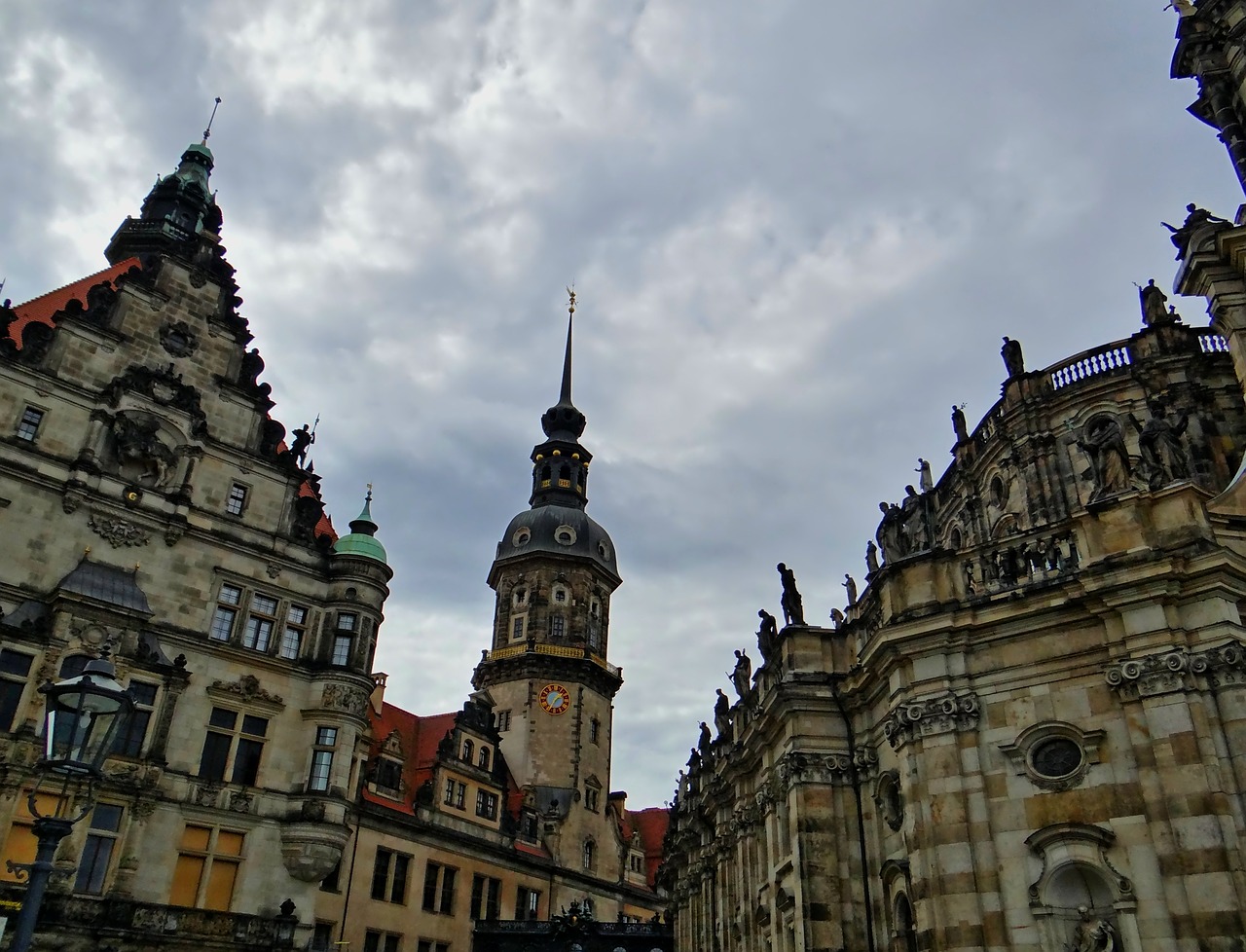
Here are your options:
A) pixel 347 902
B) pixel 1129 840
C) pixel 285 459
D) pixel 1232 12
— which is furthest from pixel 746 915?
pixel 1232 12

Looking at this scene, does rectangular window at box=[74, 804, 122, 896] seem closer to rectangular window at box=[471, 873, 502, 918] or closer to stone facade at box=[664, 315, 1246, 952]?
stone facade at box=[664, 315, 1246, 952]

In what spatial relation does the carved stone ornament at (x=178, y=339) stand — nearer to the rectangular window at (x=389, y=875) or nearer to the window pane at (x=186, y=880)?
the window pane at (x=186, y=880)

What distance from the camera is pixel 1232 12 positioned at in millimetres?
25516

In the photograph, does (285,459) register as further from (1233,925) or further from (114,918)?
(1233,925)

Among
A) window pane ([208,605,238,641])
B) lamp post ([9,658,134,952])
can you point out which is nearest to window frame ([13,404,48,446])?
window pane ([208,605,238,641])

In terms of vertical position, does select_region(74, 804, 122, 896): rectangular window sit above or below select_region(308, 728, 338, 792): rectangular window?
below

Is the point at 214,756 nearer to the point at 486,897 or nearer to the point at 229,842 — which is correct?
the point at 229,842

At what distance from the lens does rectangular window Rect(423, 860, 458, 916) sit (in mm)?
45719

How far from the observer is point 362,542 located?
39.5 m

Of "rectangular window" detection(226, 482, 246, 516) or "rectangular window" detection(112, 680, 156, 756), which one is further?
"rectangular window" detection(226, 482, 246, 516)

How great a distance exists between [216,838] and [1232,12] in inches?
1528

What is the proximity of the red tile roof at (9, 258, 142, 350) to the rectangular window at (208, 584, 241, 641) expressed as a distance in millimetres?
11153

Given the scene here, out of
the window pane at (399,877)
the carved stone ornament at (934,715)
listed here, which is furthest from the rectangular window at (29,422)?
the carved stone ornament at (934,715)

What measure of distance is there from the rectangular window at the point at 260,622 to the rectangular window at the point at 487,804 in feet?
64.6
